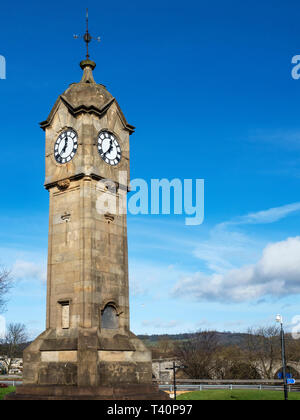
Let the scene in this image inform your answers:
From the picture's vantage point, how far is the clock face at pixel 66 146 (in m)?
29.9

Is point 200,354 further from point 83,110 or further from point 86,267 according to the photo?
point 83,110

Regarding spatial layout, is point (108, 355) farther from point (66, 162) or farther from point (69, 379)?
point (66, 162)

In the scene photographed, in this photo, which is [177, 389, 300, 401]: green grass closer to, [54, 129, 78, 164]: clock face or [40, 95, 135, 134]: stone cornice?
[54, 129, 78, 164]: clock face

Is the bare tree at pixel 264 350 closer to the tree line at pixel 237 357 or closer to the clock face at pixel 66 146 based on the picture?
the tree line at pixel 237 357

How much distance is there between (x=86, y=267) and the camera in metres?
27.2

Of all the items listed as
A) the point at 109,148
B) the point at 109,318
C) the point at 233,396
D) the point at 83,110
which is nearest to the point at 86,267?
the point at 109,318

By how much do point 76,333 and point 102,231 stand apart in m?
5.90

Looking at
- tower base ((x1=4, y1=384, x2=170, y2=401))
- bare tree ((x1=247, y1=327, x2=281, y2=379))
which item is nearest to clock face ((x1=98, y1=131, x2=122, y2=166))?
tower base ((x1=4, y1=384, x2=170, y2=401))

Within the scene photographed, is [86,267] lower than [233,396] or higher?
higher

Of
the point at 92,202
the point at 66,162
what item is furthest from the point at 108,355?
the point at 66,162

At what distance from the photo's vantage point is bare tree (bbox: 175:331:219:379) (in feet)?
235

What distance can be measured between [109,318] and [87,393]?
4.72m
